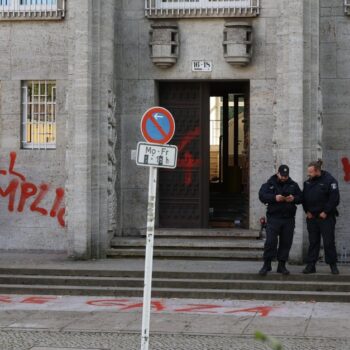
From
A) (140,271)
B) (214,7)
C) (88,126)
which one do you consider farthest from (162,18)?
(140,271)

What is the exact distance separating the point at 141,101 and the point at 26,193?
2.86m

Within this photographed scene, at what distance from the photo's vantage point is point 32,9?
54.6 feet

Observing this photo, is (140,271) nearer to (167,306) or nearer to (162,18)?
(167,306)

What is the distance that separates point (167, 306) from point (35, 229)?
16.8 ft

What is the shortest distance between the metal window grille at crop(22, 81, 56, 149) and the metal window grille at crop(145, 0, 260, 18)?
2.49 meters

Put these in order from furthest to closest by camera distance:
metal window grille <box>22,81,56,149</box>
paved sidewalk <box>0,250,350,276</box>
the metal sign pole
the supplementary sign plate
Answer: metal window grille <box>22,81,56,149</box>
paved sidewalk <box>0,250,350,276</box>
the supplementary sign plate
the metal sign pole

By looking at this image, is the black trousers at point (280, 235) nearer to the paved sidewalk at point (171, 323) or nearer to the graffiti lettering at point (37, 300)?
the paved sidewalk at point (171, 323)

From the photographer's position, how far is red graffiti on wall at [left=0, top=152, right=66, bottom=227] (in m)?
16.6

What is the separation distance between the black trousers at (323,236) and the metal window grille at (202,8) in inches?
184

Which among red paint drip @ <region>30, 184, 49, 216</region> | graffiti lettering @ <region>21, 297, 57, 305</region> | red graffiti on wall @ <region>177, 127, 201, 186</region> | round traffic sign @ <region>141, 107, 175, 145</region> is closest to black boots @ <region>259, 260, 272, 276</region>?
graffiti lettering @ <region>21, 297, 57, 305</region>

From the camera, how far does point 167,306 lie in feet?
40.2

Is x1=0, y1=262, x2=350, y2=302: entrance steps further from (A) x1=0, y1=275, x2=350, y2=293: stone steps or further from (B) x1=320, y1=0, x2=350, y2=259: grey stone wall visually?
(B) x1=320, y1=0, x2=350, y2=259: grey stone wall

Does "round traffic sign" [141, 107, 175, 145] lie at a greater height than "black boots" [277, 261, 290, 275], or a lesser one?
greater

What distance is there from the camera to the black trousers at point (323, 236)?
1331 cm
